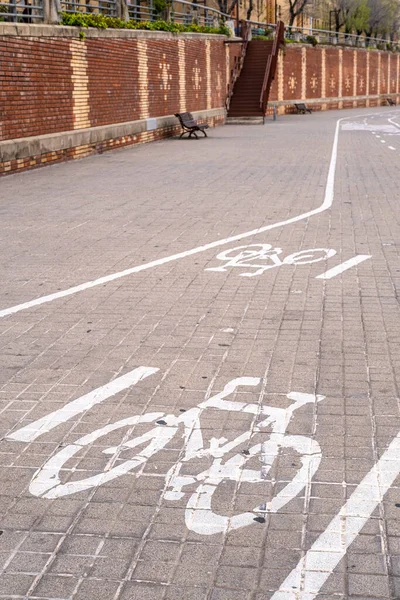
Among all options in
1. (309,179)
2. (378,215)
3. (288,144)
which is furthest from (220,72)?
(378,215)

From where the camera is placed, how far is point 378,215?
525 inches

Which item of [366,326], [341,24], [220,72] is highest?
[341,24]

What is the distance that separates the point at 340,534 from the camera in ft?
12.8

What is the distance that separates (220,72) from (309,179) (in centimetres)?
2789

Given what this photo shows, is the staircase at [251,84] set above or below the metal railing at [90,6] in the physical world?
below

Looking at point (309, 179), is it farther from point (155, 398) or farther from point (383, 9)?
point (383, 9)

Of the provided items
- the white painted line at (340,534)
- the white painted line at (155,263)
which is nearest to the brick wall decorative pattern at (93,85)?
the white painted line at (155,263)

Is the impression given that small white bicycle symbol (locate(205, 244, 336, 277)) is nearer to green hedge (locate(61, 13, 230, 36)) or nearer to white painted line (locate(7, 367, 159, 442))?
white painted line (locate(7, 367, 159, 442))

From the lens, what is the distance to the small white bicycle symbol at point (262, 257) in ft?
32.2

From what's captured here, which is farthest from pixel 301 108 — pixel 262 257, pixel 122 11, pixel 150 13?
pixel 262 257

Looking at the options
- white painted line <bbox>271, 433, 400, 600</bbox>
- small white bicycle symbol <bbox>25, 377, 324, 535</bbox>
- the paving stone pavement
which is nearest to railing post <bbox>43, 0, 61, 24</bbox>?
the paving stone pavement

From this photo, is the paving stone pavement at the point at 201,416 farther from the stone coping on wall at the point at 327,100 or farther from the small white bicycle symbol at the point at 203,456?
the stone coping on wall at the point at 327,100

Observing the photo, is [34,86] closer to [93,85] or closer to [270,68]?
[93,85]

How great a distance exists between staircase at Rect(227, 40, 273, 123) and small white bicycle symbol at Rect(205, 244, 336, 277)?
119ft
